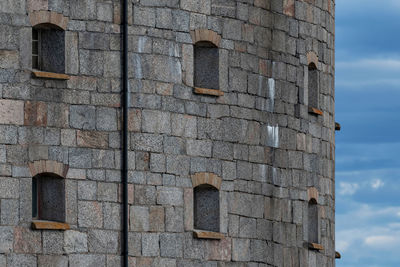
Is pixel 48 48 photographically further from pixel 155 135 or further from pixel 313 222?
pixel 313 222

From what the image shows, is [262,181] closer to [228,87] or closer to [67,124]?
[228,87]

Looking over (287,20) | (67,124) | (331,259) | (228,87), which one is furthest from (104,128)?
(331,259)

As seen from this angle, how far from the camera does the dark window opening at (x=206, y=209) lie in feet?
99.7

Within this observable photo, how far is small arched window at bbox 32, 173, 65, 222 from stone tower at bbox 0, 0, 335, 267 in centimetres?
3

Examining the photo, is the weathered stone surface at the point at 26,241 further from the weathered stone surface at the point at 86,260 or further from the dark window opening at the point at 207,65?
the dark window opening at the point at 207,65

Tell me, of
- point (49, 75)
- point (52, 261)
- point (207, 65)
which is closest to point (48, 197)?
point (52, 261)

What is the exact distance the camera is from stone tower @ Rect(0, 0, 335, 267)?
28.2 m

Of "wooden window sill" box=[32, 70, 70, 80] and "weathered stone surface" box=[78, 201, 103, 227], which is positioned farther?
"weathered stone surface" box=[78, 201, 103, 227]

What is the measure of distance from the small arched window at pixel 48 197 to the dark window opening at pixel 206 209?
10.1ft

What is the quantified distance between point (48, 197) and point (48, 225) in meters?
0.72

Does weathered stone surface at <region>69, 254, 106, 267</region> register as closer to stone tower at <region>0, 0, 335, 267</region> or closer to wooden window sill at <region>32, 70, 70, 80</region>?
stone tower at <region>0, 0, 335, 267</region>

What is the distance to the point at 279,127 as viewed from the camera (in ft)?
106

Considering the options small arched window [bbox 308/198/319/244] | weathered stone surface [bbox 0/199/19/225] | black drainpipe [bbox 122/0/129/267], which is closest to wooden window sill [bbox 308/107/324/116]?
small arched window [bbox 308/198/319/244]

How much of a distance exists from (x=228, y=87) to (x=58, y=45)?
3887mm
